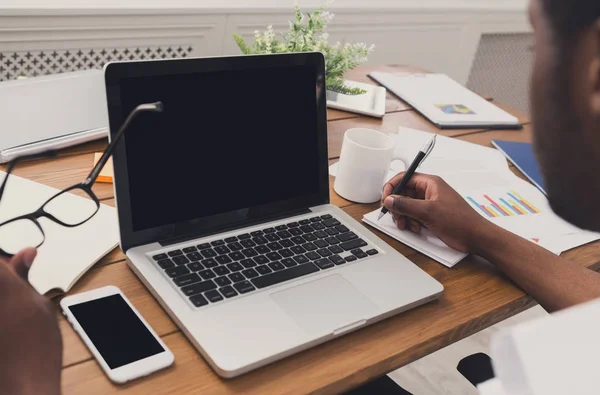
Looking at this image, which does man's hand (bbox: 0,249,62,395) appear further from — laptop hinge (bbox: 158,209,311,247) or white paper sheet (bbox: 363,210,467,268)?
white paper sheet (bbox: 363,210,467,268)

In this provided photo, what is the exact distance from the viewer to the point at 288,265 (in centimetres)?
76

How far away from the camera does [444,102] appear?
1542 mm

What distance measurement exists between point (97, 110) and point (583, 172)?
855 millimetres

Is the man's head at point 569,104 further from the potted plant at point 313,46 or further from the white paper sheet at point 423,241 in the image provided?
the potted plant at point 313,46

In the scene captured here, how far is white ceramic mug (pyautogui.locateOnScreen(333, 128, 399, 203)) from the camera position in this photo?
972 mm

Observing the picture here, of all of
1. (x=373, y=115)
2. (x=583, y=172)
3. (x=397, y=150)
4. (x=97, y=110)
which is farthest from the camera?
(x=373, y=115)

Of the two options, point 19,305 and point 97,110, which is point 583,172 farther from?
point 97,110

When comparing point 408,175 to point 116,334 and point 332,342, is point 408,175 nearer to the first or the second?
point 332,342

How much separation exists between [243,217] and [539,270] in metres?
0.42

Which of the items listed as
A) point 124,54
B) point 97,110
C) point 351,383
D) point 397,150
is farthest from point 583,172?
point 124,54

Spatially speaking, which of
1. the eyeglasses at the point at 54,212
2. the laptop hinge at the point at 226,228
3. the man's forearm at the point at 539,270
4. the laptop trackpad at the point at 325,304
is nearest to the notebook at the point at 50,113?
the eyeglasses at the point at 54,212

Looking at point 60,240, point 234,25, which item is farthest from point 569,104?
point 234,25

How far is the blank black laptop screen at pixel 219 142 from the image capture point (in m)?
0.73

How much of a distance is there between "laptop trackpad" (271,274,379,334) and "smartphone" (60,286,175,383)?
152 mm
